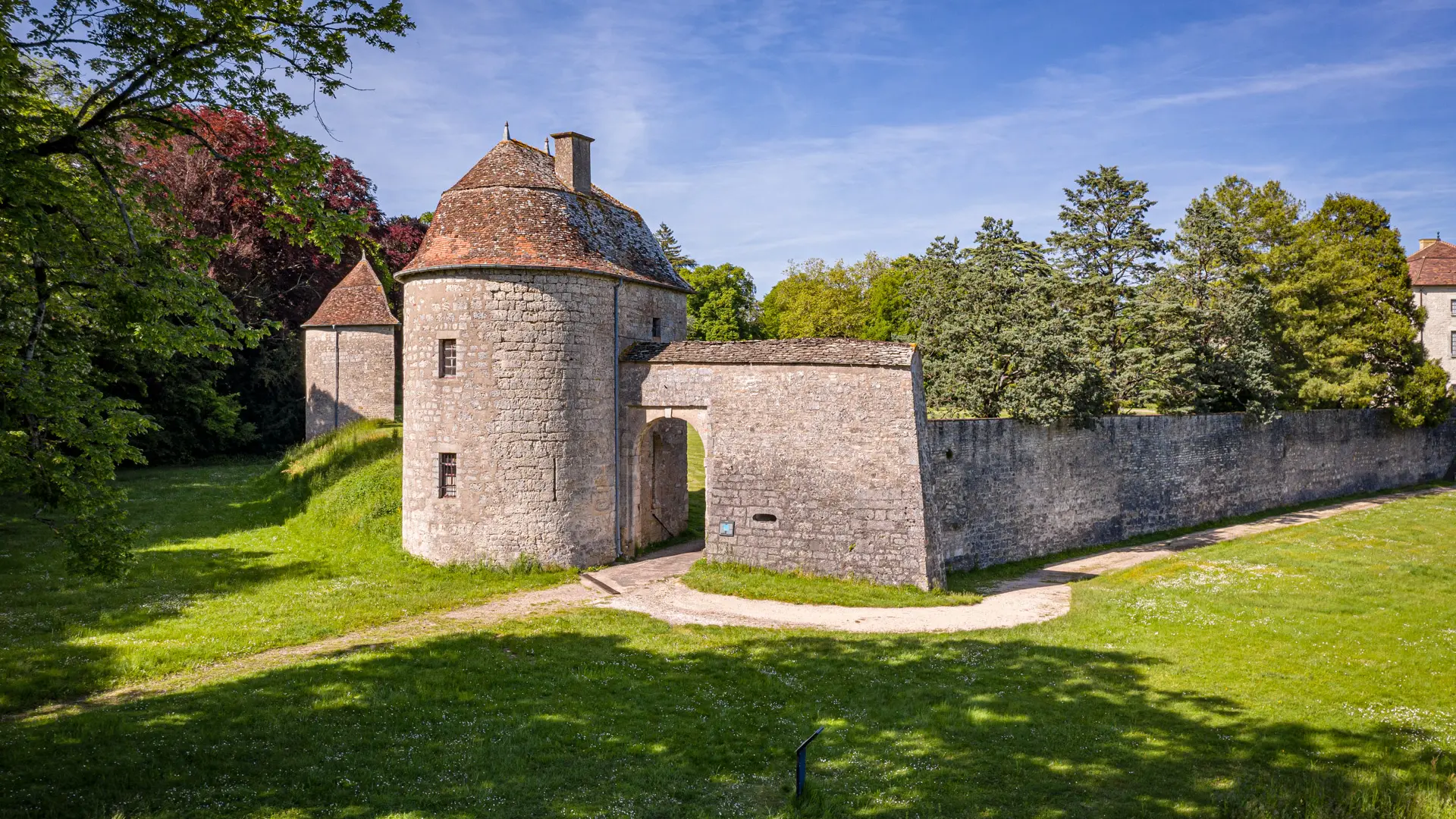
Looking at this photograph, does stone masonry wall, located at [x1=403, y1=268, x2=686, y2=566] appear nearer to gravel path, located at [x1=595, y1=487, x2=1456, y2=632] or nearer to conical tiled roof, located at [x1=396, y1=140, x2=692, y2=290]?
conical tiled roof, located at [x1=396, y1=140, x2=692, y2=290]

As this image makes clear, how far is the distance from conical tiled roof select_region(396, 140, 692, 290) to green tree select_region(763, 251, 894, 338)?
28801mm

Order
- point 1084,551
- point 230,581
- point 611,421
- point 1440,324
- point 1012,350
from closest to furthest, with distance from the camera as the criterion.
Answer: point 230,581 → point 611,421 → point 1084,551 → point 1012,350 → point 1440,324

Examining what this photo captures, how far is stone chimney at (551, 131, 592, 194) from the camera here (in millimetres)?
19859

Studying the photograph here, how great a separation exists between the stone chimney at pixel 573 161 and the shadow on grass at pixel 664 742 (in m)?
11.9

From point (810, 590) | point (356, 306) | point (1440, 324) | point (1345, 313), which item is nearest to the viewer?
point (810, 590)

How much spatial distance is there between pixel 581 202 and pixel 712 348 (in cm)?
469

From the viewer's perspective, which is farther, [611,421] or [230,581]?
[611,421]

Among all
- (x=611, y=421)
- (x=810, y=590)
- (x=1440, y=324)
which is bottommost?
(x=810, y=590)

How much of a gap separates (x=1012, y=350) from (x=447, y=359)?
50.0 ft

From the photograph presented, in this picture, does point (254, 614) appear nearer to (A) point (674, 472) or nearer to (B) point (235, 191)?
(A) point (674, 472)

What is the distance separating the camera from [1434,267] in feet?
153

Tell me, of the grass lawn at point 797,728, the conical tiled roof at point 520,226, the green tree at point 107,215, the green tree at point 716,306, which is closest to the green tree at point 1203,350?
the grass lawn at point 797,728

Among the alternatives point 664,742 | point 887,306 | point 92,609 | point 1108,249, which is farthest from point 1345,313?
point 92,609

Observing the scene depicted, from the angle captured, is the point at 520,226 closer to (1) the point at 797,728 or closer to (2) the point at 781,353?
(2) the point at 781,353
